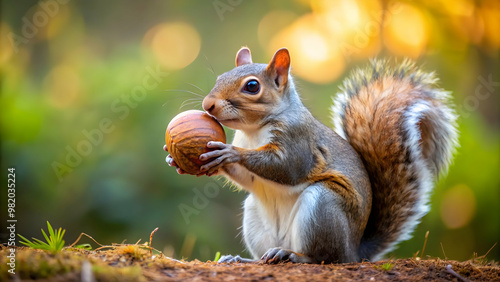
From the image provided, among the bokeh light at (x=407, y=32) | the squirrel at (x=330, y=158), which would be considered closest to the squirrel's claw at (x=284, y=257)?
the squirrel at (x=330, y=158)

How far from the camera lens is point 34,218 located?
11.0 feet

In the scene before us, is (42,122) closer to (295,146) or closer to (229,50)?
(229,50)

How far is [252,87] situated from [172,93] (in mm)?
2086

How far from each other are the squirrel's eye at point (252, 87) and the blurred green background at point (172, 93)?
126cm

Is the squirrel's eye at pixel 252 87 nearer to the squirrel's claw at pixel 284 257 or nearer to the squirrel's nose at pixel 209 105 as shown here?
the squirrel's nose at pixel 209 105

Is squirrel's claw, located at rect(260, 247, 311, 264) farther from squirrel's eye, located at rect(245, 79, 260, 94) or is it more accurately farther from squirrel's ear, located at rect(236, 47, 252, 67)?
squirrel's ear, located at rect(236, 47, 252, 67)

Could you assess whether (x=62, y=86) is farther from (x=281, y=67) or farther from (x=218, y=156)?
(x=218, y=156)

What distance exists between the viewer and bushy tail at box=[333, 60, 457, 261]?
2.18 metres

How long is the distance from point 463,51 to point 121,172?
11.4 ft

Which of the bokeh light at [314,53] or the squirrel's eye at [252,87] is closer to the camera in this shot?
the squirrel's eye at [252,87]

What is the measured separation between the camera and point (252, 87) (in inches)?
76.7

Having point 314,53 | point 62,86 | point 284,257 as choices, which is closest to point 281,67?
point 284,257

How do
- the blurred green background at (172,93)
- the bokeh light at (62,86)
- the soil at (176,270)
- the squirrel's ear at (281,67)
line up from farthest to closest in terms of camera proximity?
the bokeh light at (62,86), the blurred green background at (172,93), the squirrel's ear at (281,67), the soil at (176,270)

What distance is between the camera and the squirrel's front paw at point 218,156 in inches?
68.8
